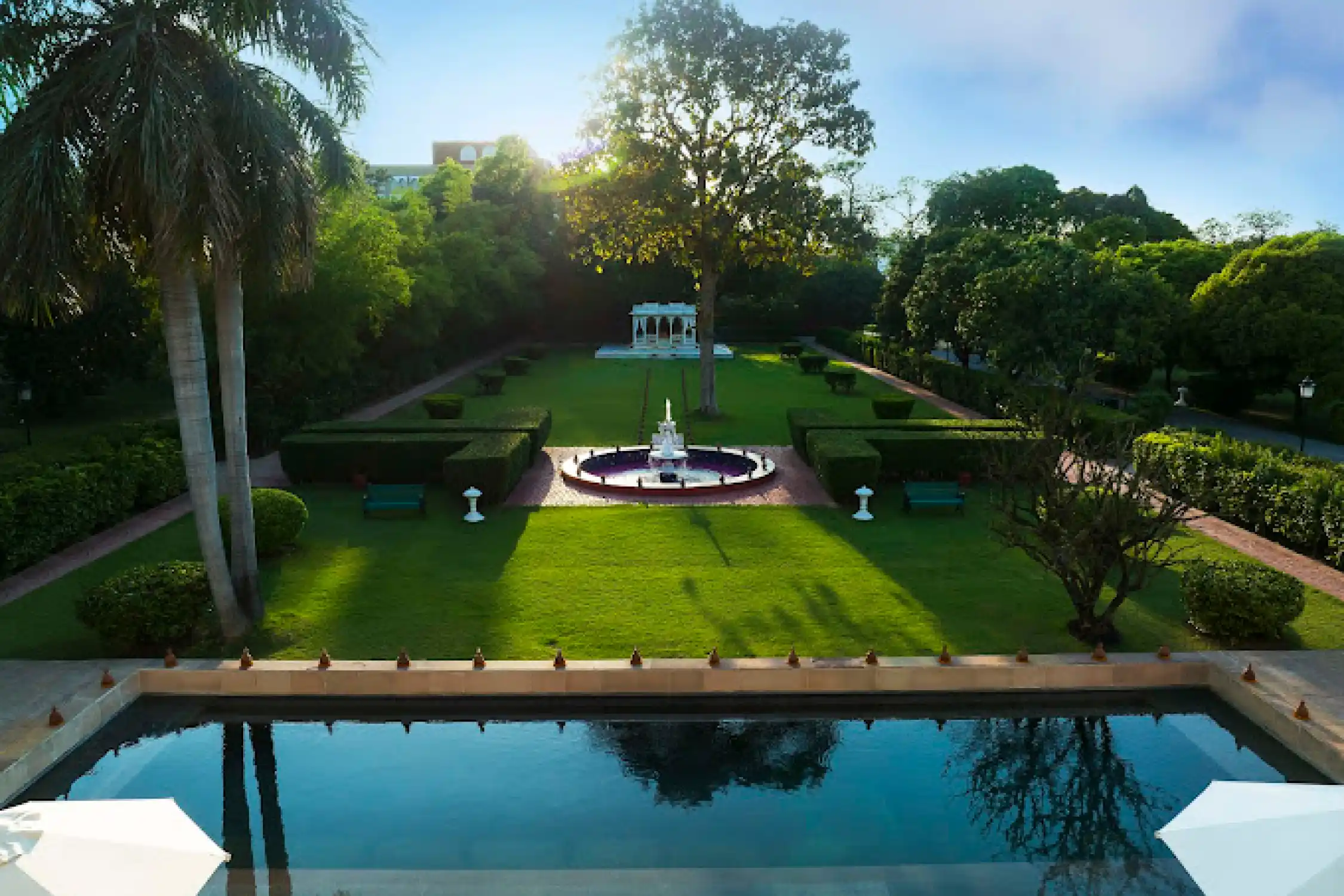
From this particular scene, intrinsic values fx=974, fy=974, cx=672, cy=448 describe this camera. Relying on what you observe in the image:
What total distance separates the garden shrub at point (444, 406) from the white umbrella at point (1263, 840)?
26.0 meters

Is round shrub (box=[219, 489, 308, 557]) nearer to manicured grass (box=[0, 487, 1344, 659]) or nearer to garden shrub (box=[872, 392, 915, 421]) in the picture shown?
manicured grass (box=[0, 487, 1344, 659])

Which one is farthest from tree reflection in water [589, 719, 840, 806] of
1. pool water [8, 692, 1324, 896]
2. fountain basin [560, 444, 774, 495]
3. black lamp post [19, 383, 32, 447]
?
black lamp post [19, 383, 32, 447]

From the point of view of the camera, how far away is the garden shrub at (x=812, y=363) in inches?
1785

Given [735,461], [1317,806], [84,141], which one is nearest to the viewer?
[1317,806]

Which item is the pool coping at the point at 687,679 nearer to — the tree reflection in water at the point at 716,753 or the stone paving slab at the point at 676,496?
the tree reflection in water at the point at 716,753

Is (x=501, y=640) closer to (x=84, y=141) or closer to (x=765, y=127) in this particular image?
(x=84, y=141)

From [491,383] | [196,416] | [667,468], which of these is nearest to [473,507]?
[667,468]

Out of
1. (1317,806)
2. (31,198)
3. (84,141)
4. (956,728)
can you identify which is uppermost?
(84,141)

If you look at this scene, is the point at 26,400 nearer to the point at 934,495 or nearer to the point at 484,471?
the point at 484,471

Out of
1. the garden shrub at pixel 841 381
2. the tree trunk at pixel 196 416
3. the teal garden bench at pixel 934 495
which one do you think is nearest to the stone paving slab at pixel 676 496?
the teal garden bench at pixel 934 495

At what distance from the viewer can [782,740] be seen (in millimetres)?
9688

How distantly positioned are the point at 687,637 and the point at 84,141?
845cm

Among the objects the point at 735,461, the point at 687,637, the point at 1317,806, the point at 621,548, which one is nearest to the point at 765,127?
the point at 735,461

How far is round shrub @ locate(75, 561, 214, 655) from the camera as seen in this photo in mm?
11094
